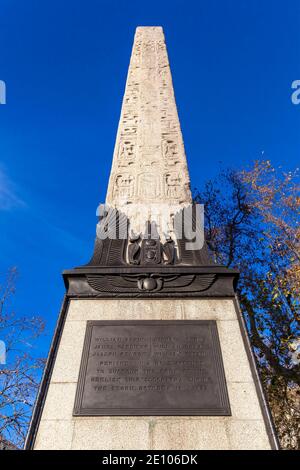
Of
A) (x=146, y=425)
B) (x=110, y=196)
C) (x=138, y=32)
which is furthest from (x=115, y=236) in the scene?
(x=138, y=32)

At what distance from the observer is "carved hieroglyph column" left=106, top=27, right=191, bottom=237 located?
19.7ft

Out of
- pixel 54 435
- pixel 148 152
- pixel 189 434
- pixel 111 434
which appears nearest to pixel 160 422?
pixel 189 434

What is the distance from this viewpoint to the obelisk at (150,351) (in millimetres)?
3207

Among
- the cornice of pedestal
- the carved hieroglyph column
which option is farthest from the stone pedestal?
the carved hieroglyph column

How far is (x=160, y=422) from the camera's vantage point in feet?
10.7

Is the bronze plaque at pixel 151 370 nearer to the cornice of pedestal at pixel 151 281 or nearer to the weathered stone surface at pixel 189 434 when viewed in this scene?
the weathered stone surface at pixel 189 434

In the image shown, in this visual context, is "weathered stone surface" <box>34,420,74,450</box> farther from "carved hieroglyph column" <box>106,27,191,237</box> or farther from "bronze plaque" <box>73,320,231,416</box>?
"carved hieroglyph column" <box>106,27,191,237</box>

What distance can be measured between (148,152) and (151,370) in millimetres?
4296

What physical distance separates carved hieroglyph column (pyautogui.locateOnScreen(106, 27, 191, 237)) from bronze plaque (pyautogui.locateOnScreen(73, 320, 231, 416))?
6.58ft

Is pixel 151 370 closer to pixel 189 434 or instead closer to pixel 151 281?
pixel 189 434

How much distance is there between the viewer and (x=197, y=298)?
4.39 m

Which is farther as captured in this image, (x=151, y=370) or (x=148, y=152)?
(x=148, y=152)

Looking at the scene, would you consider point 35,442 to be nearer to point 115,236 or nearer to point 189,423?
point 189,423

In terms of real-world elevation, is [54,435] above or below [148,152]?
below
